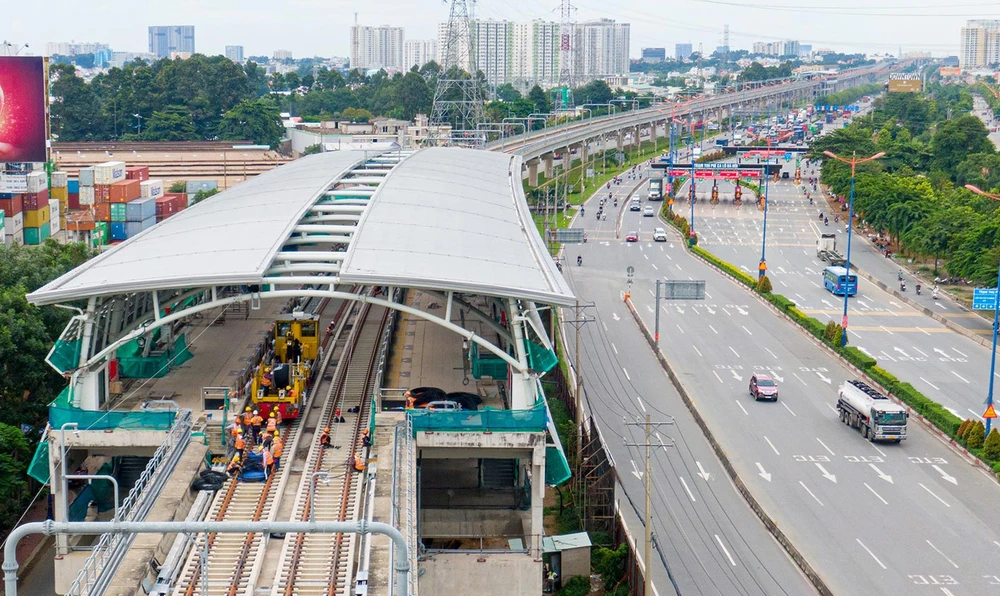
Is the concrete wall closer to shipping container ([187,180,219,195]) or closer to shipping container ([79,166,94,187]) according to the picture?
shipping container ([79,166,94,187])

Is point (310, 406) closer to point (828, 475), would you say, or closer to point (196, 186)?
point (828, 475)

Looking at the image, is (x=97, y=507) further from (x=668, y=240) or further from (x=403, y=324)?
(x=668, y=240)

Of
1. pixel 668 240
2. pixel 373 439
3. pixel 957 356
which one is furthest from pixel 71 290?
pixel 668 240

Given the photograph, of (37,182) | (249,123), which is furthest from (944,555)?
(249,123)

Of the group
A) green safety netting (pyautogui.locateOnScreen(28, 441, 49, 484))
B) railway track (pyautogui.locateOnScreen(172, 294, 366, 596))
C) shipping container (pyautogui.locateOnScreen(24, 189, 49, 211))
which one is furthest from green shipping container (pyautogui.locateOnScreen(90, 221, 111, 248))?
railway track (pyautogui.locateOnScreen(172, 294, 366, 596))

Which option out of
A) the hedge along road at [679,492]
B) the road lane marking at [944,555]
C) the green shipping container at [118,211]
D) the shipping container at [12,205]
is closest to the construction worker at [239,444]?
the hedge along road at [679,492]
